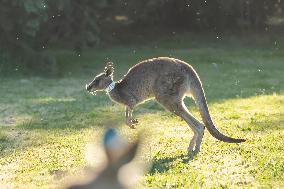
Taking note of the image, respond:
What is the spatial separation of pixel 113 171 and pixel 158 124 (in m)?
9.46

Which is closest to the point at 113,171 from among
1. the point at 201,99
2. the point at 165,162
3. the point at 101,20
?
the point at 165,162

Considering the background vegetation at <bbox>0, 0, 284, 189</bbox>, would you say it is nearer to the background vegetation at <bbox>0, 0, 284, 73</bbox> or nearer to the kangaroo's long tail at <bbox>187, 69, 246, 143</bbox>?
the background vegetation at <bbox>0, 0, 284, 73</bbox>

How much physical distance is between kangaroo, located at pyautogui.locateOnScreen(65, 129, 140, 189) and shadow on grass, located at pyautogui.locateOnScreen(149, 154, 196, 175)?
539cm

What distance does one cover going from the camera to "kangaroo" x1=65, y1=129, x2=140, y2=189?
638mm

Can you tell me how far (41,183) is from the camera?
6.08 meters

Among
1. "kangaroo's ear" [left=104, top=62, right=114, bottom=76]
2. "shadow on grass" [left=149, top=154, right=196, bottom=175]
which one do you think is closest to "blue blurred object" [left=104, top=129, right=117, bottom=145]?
"shadow on grass" [left=149, top=154, right=196, bottom=175]

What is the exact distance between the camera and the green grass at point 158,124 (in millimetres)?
5992

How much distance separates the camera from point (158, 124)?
397 inches

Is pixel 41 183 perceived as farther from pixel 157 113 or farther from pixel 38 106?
pixel 38 106

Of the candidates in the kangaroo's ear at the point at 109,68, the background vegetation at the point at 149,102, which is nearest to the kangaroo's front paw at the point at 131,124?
the background vegetation at the point at 149,102

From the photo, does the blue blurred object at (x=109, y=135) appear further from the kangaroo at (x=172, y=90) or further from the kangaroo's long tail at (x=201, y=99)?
the kangaroo's long tail at (x=201, y=99)

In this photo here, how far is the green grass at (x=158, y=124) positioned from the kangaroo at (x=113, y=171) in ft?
0.15

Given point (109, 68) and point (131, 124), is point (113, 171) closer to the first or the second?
point (131, 124)

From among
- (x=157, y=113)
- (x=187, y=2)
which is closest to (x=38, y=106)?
(x=157, y=113)
